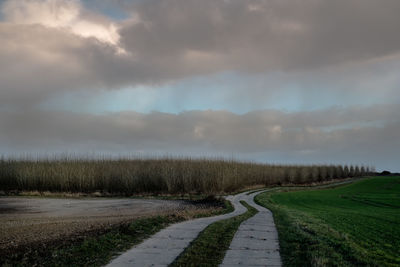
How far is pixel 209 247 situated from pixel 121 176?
22197mm

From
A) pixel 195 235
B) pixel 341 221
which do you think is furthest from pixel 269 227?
pixel 341 221

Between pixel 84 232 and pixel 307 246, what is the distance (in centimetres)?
617

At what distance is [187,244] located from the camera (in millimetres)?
8625

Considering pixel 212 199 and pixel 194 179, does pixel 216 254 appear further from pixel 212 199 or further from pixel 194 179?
pixel 194 179

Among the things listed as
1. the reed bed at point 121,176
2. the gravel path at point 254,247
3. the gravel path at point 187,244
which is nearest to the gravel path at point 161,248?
the gravel path at point 187,244

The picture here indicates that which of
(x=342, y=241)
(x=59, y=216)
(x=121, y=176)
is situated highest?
(x=121, y=176)

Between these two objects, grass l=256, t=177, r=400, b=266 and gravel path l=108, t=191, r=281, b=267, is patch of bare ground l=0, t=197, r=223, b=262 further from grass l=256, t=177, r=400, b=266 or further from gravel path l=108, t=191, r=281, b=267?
grass l=256, t=177, r=400, b=266

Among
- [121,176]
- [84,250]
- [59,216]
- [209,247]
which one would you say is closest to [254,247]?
[209,247]

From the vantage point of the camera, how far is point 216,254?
25.4 ft

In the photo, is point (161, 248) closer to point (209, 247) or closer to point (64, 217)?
point (209, 247)

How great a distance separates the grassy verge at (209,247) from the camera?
710 centimetres

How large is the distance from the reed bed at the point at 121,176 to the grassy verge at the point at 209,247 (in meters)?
16.3

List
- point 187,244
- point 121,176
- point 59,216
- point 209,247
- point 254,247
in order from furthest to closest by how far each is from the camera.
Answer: point 121,176 < point 59,216 < point 187,244 < point 254,247 < point 209,247

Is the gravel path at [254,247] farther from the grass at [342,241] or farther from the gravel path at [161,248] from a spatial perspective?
the gravel path at [161,248]
